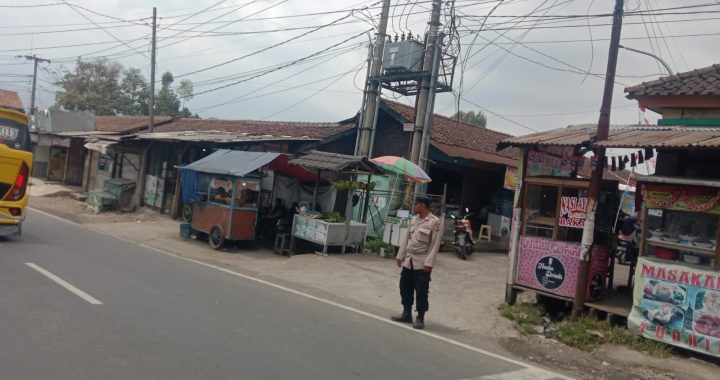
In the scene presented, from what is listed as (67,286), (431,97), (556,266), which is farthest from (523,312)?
(431,97)

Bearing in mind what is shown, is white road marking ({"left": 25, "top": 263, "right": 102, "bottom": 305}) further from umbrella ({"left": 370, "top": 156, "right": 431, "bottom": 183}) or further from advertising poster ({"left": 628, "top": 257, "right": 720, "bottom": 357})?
umbrella ({"left": 370, "top": 156, "right": 431, "bottom": 183})

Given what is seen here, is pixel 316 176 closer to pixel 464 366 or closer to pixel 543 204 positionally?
pixel 543 204

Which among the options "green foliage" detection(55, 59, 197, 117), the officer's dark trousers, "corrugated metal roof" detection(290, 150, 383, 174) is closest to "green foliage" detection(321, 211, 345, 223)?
"corrugated metal roof" detection(290, 150, 383, 174)

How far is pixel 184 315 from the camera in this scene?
658 cm

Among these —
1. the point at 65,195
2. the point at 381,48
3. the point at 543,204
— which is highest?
the point at 381,48

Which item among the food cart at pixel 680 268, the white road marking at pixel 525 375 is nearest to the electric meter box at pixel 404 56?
the food cart at pixel 680 268

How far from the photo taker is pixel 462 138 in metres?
19.8

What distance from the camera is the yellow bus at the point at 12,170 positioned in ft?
35.0

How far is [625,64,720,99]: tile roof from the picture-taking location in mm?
8875

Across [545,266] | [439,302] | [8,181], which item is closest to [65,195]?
[8,181]

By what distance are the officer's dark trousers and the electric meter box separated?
33.4ft

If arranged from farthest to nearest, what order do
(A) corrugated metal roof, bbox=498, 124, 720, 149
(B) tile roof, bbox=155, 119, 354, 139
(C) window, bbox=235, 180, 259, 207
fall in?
1. (B) tile roof, bbox=155, 119, 354, 139
2. (C) window, bbox=235, 180, 259, 207
3. (A) corrugated metal roof, bbox=498, 124, 720, 149

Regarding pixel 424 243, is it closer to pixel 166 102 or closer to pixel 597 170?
pixel 597 170

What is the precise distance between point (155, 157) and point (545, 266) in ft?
57.9
